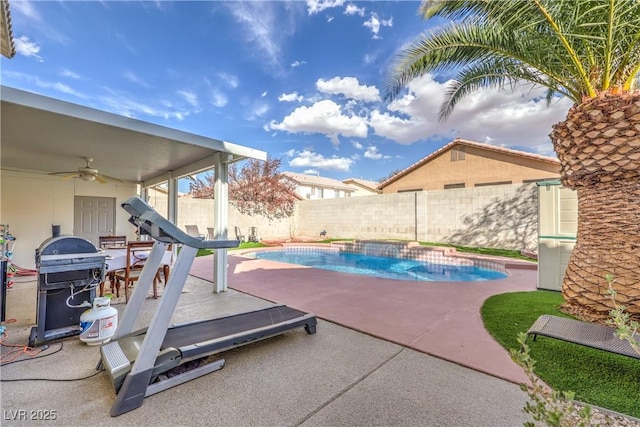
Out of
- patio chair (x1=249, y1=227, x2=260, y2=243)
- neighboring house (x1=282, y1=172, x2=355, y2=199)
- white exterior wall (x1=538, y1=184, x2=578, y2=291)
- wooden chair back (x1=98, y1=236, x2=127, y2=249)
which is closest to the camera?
white exterior wall (x1=538, y1=184, x2=578, y2=291)

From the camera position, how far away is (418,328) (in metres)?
4.16

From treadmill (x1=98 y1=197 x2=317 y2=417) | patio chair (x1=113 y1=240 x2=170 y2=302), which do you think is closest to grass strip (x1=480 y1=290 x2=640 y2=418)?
treadmill (x1=98 y1=197 x2=317 y2=417)

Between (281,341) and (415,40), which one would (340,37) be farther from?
(281,341)

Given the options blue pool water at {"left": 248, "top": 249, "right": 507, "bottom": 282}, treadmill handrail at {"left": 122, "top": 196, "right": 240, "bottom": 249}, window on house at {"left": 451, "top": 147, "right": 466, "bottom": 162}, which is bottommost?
blue pool water at {"left": 248, "top": 249, "right": 507, "bottom": 282}

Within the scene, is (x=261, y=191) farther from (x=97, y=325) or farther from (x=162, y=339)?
(x=162, y=339)

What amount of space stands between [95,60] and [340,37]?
883 centimetres

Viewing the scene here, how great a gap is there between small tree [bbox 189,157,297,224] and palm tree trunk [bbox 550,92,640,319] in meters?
15.4

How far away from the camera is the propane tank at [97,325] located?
3623mm

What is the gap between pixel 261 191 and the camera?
18391 millimetres

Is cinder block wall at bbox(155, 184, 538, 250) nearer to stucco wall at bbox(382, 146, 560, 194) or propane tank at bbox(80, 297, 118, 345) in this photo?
stucco wall at bbox(382, 146, 560, 194)

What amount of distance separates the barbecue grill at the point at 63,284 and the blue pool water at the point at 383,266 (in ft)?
23.6

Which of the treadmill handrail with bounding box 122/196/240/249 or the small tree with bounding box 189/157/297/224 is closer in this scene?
the treadmill handrail with bounding box 122/196/240/249

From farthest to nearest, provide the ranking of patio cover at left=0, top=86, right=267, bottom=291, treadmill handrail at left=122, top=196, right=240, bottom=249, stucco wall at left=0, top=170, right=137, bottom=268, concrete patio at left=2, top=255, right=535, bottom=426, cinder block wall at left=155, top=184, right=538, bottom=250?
cinder block wall at left=155, top=184, right=538, bottom=250 → stucco wall at left=0, top=170, right=137, bottom=268 → patio cover at left=0, top=86, right=267, bottom=291 → treadmill handrail at left=122, top=196, right=240, bottom=249 → concrete patio at left=2, top=255, right=535, bottom=426

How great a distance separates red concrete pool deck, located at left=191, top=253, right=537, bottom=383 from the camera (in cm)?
348
